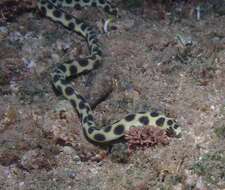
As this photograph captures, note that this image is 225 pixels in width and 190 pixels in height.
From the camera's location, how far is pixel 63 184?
205 inches

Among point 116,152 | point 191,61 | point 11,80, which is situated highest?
point 191,61

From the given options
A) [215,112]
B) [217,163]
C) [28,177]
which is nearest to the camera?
[217,163]

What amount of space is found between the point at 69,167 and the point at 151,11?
410 cm

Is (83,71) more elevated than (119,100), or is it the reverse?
(119,100)

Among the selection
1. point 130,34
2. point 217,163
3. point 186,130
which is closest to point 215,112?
point 186,130

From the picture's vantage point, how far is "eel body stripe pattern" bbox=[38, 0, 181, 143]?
218 inches

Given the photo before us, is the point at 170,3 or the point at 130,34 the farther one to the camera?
the point at 170,3

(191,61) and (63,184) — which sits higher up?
(191,61)

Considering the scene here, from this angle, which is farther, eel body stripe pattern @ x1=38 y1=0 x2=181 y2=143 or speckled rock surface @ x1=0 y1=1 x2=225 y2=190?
eel body stripe pattern @ x1=38 y1=0 x2=181 y2=143

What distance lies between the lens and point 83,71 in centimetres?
696

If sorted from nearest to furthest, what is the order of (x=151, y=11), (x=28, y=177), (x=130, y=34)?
1. (x=28, y=177)
2. (x=130, y=34)
3. (x=151, y=11)

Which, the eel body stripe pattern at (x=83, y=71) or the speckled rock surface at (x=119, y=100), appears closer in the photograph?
the speckled rock surface at (x=119, y=100)

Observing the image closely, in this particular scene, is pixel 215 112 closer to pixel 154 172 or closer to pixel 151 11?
pixel 154 172

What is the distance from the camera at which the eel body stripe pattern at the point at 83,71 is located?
5535 millimetres
